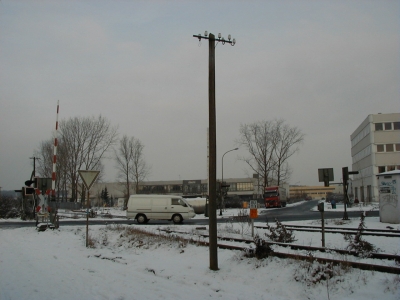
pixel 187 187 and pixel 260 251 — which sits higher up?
pixel 187 187

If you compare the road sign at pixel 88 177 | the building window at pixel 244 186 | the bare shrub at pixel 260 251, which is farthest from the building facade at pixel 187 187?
the bare shrub at pixel 260 251

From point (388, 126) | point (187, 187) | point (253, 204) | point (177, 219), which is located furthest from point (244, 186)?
→ point (253, 204)

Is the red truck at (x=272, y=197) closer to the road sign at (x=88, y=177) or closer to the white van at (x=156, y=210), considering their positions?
the white van at (x=156, y=210)

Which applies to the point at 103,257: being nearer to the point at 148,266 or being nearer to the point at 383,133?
the point at 148,266

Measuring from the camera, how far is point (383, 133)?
2611 inches

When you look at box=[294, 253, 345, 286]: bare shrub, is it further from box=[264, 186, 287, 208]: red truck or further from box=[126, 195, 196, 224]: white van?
box=[264, 186, 287, 208]: red truck

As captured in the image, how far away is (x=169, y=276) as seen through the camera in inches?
352

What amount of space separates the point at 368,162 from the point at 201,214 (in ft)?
147

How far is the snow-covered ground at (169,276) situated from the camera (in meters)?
7.03

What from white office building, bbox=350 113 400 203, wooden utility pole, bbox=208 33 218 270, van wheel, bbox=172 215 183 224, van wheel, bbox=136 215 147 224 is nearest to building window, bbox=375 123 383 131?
white office building, bbox=350 113 400 203

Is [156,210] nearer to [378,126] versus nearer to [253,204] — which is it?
[253,204]

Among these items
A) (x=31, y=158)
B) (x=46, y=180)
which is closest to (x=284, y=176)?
(x=31, y=158)

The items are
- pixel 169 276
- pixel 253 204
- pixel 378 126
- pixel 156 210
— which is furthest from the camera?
pixel 378 126

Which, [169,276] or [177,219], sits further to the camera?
[177,219]
